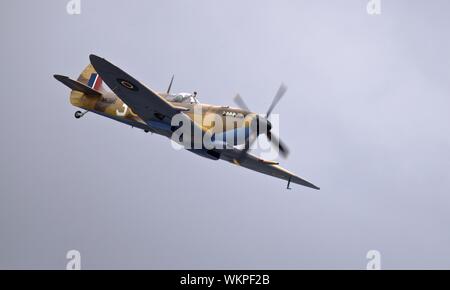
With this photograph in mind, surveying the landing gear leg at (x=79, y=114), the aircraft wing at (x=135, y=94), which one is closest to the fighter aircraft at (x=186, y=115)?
the aircraft wing at (x=135, y=94)

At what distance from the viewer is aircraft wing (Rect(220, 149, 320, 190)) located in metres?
32.3

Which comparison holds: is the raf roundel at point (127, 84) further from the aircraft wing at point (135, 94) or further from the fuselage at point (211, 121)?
the fuselage at point (211, 121)

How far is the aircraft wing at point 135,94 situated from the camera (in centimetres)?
2877

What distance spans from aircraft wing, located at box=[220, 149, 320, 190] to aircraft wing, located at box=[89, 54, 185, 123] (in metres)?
3.23

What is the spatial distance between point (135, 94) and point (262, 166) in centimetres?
792

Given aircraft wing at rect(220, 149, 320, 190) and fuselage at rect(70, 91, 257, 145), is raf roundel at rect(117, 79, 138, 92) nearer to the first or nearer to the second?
fuselage at rect(70, 91, 257, 145)

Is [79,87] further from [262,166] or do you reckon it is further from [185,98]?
[262,166]

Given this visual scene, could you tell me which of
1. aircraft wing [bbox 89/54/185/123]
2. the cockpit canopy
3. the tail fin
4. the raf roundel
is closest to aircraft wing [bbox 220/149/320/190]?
the cockpit canopy

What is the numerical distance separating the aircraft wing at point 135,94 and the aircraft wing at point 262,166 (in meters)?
3.23

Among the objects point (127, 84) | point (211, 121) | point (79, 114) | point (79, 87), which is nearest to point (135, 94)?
point (127, 84)

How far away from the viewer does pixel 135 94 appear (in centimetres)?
3005

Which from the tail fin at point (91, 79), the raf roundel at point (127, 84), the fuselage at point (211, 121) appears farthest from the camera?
the tail fin at point (91, 79)
